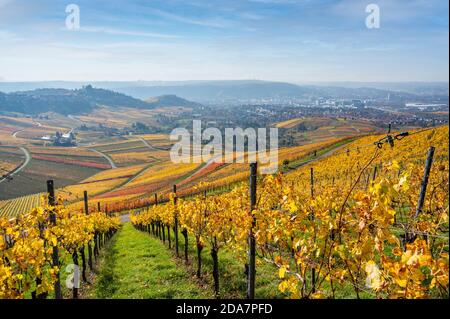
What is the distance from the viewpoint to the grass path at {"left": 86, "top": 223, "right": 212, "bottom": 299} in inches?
458

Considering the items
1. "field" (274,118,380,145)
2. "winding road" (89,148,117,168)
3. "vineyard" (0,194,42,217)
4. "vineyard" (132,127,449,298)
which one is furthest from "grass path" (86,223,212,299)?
"field" (274,118,380,145)

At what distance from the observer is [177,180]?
261 feet

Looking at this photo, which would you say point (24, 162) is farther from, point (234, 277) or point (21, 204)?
point (234, 277)

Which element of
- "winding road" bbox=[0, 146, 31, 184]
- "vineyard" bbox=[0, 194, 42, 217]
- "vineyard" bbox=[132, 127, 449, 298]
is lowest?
"vineyard" bbox=[0, 194, 42, 217]

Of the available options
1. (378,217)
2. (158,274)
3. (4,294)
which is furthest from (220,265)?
(378,217)

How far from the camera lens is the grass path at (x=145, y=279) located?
11.6 m

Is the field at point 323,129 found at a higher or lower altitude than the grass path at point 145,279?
higher

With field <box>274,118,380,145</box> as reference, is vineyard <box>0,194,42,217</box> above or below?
below

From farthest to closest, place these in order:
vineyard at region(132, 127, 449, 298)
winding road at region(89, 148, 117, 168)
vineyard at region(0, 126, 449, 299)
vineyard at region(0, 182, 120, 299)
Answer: winding road at region(89, 148, 117, 168) → vineyard at region(0, 182, 120, 299) → vineyard at region(0, 126, 449, 299) → vineyard at region(132, 127, 449, 298)

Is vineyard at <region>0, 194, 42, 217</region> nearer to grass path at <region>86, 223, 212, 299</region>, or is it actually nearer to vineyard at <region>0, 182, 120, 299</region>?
grass path at <region>86, 223, 212, 299</region>

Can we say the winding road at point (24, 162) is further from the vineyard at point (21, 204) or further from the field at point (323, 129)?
the field at point (323, 129)

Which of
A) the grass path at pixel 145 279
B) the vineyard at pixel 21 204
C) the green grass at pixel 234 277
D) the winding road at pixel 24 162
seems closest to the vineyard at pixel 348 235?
the green grass at pixel 234 277

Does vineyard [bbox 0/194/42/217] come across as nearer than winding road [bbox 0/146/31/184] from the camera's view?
Yes

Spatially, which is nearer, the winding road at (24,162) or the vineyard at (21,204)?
the vineyard at (21,204)
